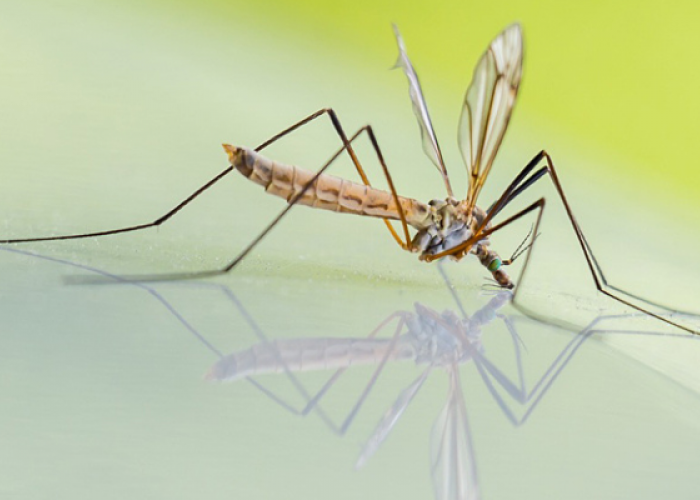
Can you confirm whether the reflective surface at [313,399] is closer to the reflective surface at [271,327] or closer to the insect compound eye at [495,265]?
the reflective surface at [271,327]

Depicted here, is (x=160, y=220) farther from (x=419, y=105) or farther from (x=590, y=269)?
(x=590, y=269)

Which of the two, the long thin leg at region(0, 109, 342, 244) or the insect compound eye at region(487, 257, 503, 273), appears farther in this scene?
the insect compound eye at region(487, 257, 503, 273)

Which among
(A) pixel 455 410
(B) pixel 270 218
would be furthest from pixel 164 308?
(B) pixel 270 218

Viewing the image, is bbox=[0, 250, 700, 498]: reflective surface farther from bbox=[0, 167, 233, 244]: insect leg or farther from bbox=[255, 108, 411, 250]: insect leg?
bbox=[255, 108, 411, 250]: insect leg

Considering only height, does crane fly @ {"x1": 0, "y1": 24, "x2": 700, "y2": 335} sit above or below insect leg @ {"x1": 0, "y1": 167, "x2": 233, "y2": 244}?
above

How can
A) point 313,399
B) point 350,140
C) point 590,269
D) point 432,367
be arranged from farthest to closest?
point 590,269, point 350,140, point 432,367, point 313,399

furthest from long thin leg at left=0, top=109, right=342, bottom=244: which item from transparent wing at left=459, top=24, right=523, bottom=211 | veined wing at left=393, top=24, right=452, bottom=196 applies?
transparent wing at left=459, top=24, right=523, bottom=211

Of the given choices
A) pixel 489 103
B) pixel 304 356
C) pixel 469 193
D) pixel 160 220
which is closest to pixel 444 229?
pixel 469 193

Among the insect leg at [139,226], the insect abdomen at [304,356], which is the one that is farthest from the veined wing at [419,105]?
the insect abdomen at [304,356]
